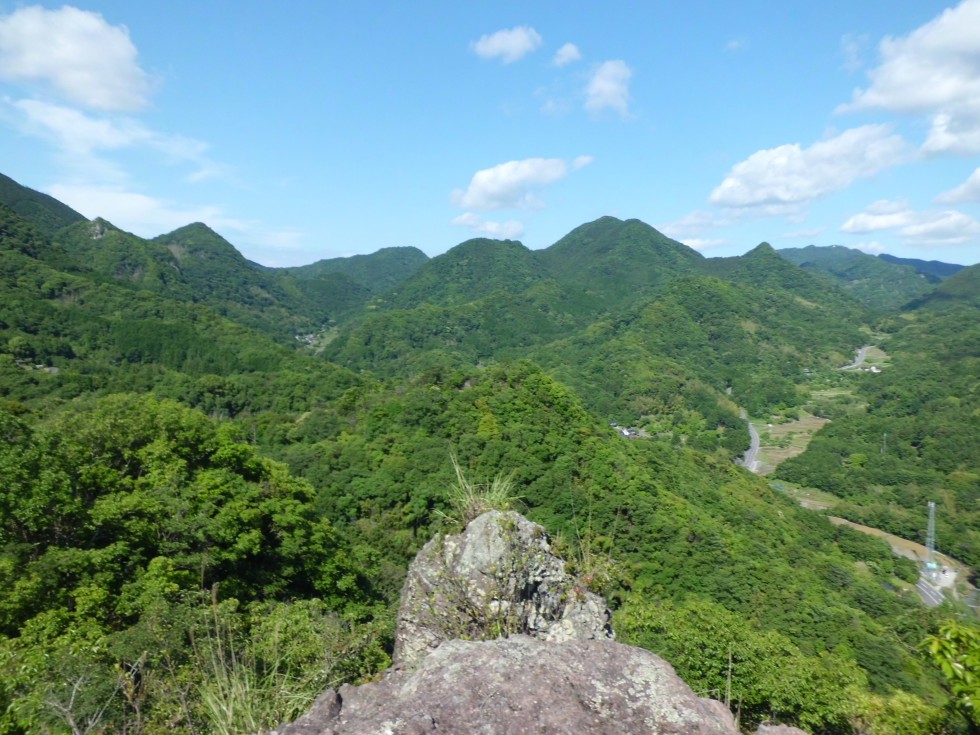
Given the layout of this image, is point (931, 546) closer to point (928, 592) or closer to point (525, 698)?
point (928, 592)

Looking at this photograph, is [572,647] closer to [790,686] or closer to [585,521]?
[790,686]

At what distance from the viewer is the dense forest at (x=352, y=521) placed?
9.70 m

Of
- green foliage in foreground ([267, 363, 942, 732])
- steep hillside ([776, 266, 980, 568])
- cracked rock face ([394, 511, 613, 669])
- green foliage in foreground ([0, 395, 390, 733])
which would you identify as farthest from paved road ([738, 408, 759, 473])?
cracked rock face ([394, 511, 613, 669])

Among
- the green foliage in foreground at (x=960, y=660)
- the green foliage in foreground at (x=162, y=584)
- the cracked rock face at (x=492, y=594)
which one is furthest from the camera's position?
the cracked rock face at (x=492, y=594)

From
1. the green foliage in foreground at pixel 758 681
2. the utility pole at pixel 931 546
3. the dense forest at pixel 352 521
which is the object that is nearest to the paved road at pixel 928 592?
the dense forest at pixel 352 521

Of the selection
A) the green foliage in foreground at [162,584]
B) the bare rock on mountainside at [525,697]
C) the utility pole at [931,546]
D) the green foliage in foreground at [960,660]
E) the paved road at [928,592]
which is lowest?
the paved road at [928,592]

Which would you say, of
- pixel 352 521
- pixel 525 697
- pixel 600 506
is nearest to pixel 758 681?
pixel 525 697

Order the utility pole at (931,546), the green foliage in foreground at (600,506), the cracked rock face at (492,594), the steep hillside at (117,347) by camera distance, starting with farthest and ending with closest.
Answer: the steep hillside at (117,347) < the utility pole at (931,546) < the green foliage in foreground at (600,506) < the cracked rock face at (492,594)

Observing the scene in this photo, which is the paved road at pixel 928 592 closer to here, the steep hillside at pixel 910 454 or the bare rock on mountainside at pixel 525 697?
the steep hillside at pixel 910 454

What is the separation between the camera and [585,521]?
40781mm

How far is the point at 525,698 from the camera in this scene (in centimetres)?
532

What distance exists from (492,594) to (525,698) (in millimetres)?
6297

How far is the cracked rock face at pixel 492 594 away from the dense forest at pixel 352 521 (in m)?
1.19

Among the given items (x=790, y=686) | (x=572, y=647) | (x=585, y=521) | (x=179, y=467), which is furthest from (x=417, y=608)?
(x=585, y=521)
